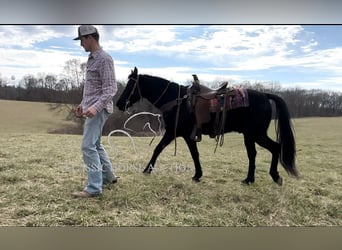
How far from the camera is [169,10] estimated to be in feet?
8.51

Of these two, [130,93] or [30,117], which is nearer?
[130,93]

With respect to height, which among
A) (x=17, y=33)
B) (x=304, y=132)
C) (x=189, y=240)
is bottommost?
(x=189, y=240)

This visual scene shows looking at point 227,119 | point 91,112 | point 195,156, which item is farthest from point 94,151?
point 227,119

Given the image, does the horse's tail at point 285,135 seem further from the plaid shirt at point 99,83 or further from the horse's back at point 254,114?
the plaid shirt at point 99,83

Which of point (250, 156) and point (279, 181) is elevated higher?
point (250, 156)

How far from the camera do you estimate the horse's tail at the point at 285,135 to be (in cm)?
266

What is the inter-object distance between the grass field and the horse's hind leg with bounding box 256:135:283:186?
0.14 ft

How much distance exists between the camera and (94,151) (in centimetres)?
246

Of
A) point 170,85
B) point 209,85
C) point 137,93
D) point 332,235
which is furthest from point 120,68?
point 332,235

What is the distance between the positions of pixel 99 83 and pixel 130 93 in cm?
28

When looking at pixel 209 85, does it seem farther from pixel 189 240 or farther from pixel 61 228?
pixel 61 228

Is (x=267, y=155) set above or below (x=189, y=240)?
above

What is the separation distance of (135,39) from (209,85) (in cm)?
66

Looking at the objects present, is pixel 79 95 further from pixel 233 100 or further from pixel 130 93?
pixel 233 100
